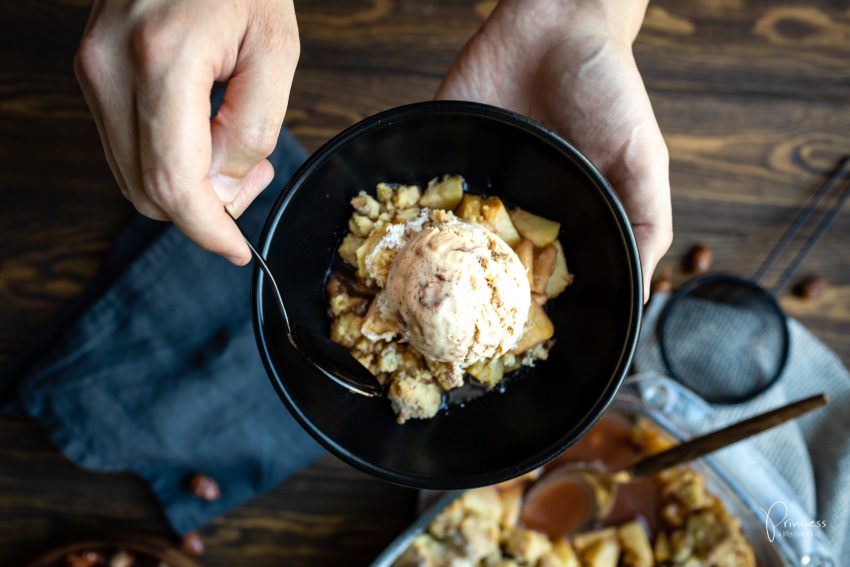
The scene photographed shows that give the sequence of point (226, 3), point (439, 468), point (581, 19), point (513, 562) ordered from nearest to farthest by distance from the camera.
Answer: point (226, 3) → point (439, 468) → point (581, 19) → point (513, 562)

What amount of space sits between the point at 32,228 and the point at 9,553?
0.81m

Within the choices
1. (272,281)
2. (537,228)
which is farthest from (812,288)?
(272,281)

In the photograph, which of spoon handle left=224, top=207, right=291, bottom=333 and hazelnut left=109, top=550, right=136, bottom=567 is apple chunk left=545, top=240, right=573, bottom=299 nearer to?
spoon handle left=224, top=207, right=291, bottom=333

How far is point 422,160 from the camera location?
1.05m

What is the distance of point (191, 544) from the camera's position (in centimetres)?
→ 165

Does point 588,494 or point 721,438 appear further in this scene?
point 588,494

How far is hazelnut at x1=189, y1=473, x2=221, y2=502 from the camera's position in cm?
161

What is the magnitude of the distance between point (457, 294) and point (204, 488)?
40.0 inches

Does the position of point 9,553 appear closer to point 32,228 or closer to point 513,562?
point 32,228

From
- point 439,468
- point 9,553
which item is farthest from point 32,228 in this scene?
point 439,468

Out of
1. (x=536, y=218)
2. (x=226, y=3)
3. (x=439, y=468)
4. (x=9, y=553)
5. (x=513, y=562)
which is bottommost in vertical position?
(x=9, y=553)

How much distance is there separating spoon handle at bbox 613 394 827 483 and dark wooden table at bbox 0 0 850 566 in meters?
0.53

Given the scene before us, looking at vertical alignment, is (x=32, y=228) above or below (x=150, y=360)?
above

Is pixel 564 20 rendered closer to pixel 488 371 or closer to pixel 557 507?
pixel 488 371
